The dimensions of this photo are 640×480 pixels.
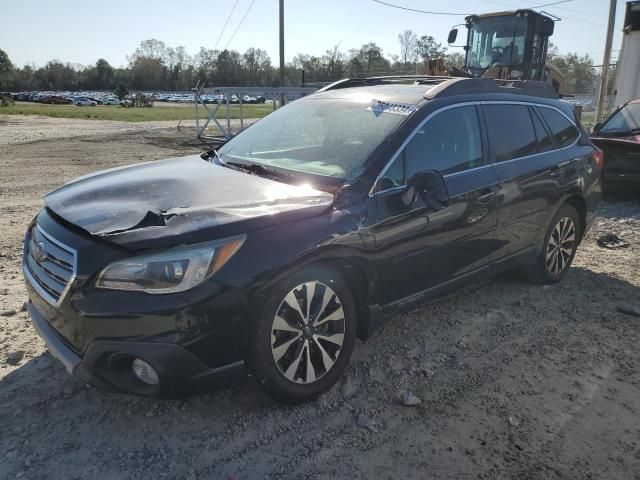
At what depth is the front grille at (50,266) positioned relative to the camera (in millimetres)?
2627

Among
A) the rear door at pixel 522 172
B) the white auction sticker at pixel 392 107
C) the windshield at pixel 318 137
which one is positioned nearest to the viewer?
the windshield at pixel 318 137

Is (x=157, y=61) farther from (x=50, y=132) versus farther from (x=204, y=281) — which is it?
(x=204, y=281)

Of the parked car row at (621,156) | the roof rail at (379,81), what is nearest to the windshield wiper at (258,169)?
the roof rail at (379,81)

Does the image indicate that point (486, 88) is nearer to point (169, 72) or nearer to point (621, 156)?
point (621, 156)

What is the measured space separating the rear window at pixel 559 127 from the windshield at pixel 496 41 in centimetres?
926

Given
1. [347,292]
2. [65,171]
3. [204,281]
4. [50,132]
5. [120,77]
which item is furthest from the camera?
[120,77]

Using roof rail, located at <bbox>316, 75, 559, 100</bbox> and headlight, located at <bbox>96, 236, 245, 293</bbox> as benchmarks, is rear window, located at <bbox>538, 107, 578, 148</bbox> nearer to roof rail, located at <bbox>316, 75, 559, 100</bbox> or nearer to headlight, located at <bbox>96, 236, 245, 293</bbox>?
roof rail, located at <bbox>316, 75, 559, 100</bbox>

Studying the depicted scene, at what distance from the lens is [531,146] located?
4453 millimetres

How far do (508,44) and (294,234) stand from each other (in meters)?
12.8

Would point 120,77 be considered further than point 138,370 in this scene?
Yes

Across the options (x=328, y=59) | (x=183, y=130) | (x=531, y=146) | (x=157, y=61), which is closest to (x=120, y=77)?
(x=157, y=61)

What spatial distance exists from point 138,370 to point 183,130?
19.5 m

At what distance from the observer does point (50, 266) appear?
2.79 metres

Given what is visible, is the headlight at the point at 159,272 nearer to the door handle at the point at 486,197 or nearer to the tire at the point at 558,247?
the door handle at the point at 486,197
